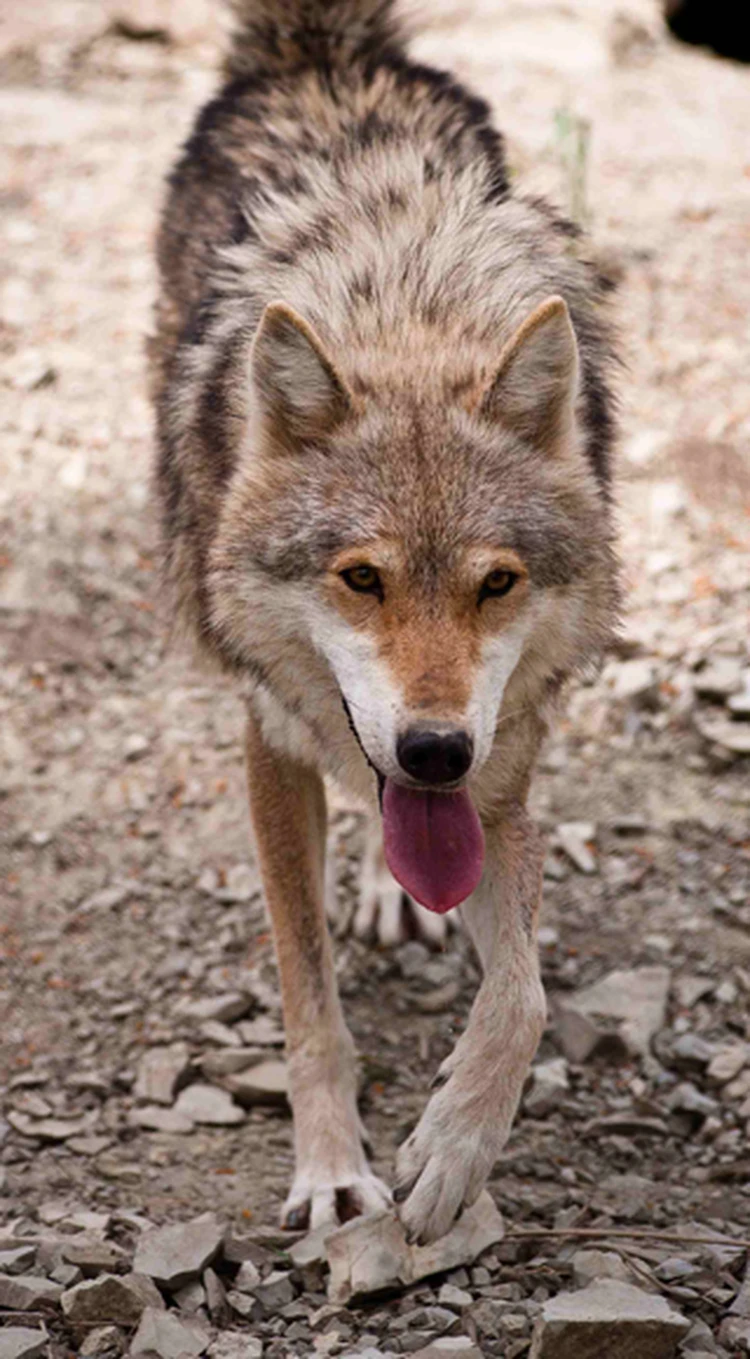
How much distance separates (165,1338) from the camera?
10.5 ft

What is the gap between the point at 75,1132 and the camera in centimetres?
437

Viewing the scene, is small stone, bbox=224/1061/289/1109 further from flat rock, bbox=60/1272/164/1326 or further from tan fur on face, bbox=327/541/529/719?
tan fur on face, bbox=327/541/529/719

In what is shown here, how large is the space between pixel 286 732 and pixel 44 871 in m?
1.56

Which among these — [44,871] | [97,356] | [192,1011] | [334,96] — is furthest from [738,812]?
[97,356]

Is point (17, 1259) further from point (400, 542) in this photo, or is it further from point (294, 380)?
point (294, 380)

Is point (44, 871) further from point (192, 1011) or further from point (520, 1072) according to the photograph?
point (520, 1072)

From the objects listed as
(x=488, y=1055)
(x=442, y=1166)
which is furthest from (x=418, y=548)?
(x=442, y=1166)

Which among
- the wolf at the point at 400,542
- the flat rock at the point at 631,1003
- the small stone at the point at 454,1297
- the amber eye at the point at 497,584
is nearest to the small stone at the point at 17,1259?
the wolf at the point at 400,542

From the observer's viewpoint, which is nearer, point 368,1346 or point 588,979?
point 368,1346

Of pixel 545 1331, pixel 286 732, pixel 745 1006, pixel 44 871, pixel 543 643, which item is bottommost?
pixel 44 871

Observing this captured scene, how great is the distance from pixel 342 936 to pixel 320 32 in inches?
118

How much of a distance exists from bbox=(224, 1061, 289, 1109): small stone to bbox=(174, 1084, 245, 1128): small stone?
31mm

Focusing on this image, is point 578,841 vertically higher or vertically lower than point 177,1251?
lower

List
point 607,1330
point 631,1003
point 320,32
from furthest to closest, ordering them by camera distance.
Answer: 1. point 320,32
2. point 631,1003
3. point 607,1330
